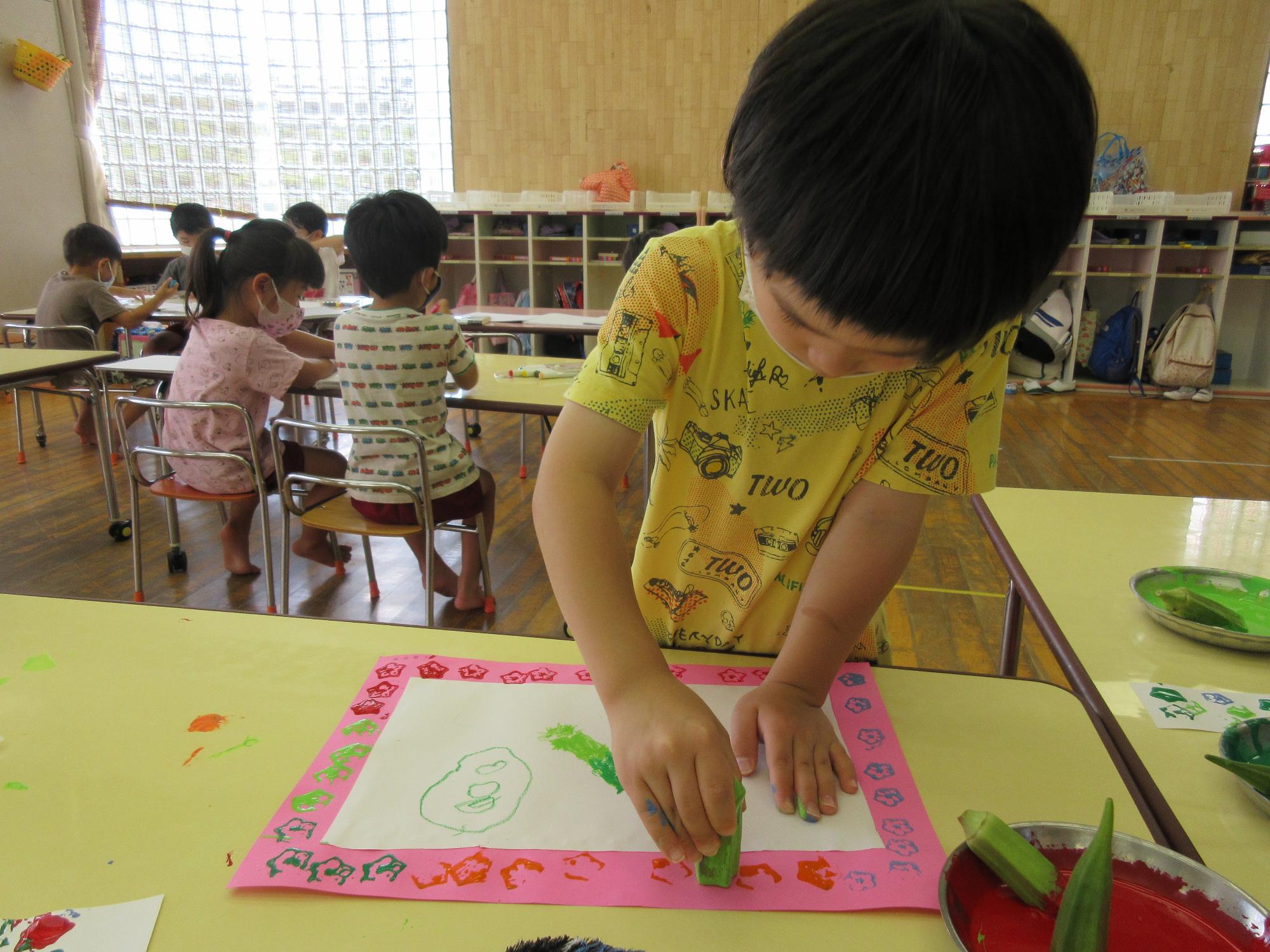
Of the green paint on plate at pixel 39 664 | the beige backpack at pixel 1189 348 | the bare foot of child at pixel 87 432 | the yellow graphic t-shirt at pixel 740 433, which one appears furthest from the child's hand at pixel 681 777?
the beige backpack at pixel 1189 348

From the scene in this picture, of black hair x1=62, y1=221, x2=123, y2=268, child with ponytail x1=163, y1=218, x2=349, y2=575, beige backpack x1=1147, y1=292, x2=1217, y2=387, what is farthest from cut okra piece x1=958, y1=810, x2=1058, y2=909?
beige backpack x1=1147, y1=292, x2=1217, y2=387

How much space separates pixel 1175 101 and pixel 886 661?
6.53 metres

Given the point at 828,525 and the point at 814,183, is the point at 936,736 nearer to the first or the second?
the point at 828,525

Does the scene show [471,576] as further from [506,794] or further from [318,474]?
[506,794]

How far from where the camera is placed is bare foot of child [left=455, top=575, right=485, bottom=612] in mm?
2373

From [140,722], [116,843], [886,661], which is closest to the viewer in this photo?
[116,843]

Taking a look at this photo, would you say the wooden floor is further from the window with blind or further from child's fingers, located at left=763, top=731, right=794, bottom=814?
the window with blind

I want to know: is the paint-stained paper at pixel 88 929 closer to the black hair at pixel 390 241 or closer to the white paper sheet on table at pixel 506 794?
the white paper sheet on table at pixel 506 794

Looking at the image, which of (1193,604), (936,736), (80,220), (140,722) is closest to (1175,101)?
(1193,604)

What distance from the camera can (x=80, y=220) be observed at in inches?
233

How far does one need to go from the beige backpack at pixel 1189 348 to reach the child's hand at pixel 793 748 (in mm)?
5815

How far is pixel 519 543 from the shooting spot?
2.86 meters

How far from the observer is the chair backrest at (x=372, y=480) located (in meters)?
1.73

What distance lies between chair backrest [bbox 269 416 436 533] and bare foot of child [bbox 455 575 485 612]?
41 centimetres
